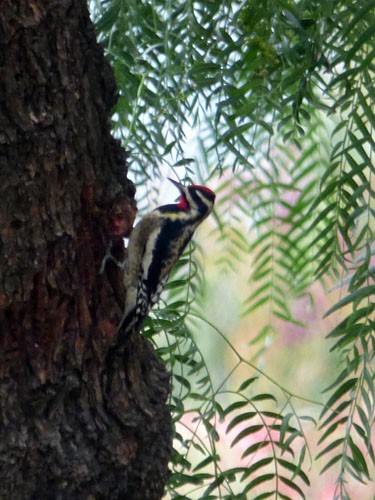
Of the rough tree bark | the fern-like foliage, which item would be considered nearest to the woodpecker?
the fern-like foliage

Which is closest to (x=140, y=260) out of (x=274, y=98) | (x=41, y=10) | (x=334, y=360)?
(x=274, y=98)

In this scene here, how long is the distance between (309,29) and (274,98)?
124 mm

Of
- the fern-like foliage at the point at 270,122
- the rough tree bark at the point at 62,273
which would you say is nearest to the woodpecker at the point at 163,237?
the fern-like foliage at the point at 270,122

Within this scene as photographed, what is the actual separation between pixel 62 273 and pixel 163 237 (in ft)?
1.77

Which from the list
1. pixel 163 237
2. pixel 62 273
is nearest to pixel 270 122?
pixel 163 237

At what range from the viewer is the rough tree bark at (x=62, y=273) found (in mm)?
1411

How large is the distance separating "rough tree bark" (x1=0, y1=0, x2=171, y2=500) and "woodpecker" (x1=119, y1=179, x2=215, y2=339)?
0.75 ft

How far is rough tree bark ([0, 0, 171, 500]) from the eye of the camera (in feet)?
4.63

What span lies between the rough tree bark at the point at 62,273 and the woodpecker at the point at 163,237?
229mm

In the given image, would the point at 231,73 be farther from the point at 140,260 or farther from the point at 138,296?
the point at 140,260

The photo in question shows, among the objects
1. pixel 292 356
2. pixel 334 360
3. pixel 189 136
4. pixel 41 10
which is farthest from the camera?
pixel 292 356

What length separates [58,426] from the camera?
1481 millimetres

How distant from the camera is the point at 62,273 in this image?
147 cm

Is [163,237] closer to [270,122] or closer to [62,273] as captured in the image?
[270,122]
